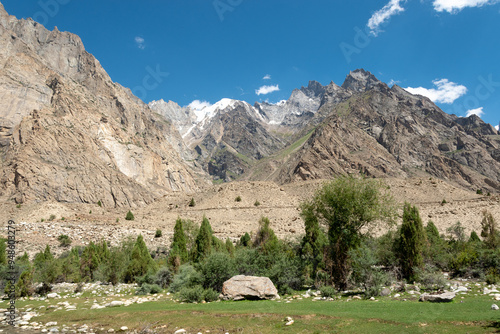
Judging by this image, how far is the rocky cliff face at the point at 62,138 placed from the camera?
73062 mm

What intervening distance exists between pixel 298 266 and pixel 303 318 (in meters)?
7.94

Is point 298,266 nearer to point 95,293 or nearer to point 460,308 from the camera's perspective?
point 460,308

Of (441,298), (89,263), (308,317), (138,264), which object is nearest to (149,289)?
(138,264)

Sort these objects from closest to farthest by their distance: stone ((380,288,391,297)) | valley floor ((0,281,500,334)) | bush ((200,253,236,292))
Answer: valley floor ((0,281,500,334)), stone ((380,288,391,297)), bush ((200,253,236,292))

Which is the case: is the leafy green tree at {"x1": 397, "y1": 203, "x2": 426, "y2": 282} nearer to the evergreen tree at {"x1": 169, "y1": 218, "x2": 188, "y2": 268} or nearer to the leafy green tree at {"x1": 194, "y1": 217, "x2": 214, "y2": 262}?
the leafy green tree at {"x1": 194, "y1": 217, "x2": 214, "y2": 262}

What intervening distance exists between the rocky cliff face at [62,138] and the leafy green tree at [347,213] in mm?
71585

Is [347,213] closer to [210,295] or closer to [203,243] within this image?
[210,295]

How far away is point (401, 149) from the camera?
164m

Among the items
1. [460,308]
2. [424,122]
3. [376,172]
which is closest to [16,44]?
[460,308]

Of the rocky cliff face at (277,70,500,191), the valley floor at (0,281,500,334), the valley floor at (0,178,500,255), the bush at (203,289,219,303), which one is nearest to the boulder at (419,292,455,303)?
the valley floor at (0,281,500,334)

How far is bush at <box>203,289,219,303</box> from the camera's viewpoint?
16.0m

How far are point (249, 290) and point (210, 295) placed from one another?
249cm

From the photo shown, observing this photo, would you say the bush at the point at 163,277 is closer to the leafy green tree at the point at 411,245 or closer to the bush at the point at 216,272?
the bush at the point at 216,272

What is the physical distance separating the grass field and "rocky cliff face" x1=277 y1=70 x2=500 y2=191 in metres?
121
